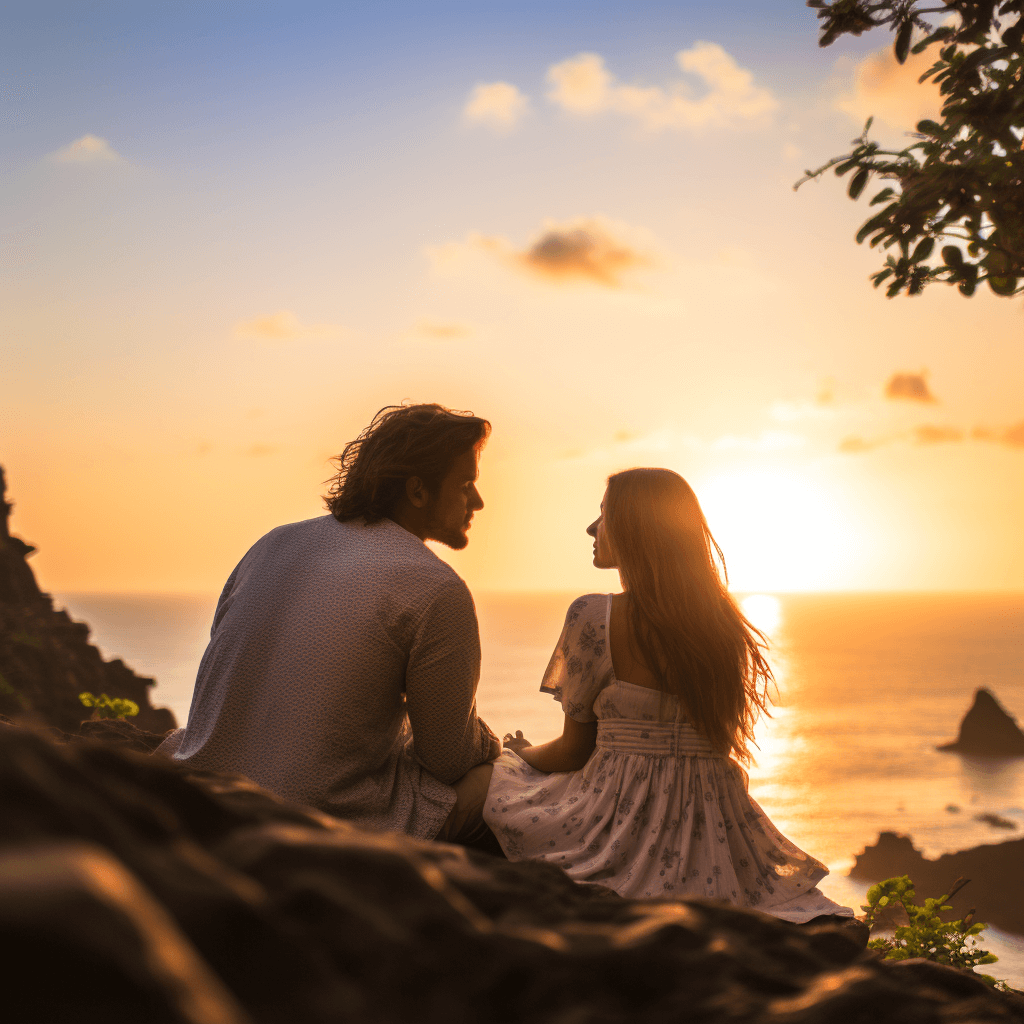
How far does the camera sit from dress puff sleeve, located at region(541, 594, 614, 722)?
3859 millimetres

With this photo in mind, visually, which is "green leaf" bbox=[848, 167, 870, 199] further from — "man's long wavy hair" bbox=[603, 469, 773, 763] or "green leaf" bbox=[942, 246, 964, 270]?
"man's long wavy hair" bbox=[603, 469, 773, 763]

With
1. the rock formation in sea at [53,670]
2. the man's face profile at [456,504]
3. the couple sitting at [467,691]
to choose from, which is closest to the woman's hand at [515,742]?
the couple sitting at [467,691]

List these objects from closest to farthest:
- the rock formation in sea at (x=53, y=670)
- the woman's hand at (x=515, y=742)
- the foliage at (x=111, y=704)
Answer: the woman's hand at (x=515, y=742), the foliage at (x=111, y=704), the rock formation in sea at (x=53, y=670)

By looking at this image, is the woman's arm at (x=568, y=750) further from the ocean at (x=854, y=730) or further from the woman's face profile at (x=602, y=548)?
the ocean at (x=854, y=730)

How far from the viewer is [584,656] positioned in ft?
12.7

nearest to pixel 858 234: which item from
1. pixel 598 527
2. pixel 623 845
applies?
pixel 598 527

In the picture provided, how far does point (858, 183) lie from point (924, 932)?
3.78 meters

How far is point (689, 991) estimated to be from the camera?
1023 mm

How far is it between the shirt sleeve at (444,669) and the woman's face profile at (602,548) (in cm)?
80

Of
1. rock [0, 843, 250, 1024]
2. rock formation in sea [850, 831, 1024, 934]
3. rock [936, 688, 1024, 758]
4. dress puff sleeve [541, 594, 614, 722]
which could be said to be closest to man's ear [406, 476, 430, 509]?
dress puff sleeve [541, 594, 614, 722]

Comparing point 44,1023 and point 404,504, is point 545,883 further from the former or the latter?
point 404,504

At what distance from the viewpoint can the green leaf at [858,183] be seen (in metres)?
3.29

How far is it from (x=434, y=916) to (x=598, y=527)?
11.2ft

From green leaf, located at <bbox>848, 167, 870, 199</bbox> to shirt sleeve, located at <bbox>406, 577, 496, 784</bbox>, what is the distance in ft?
6.93
